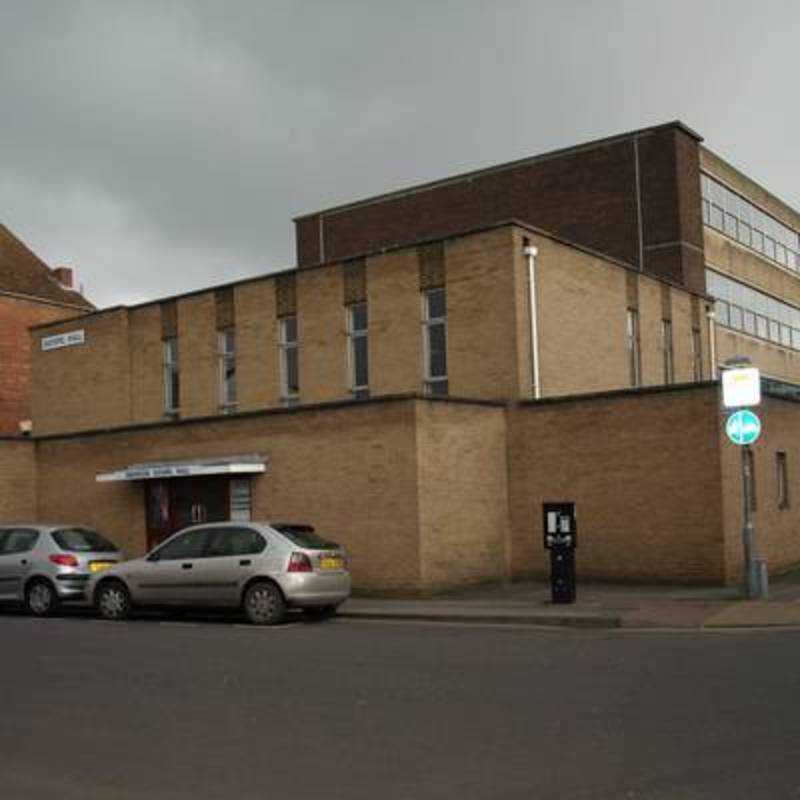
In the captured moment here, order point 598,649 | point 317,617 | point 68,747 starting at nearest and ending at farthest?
point 68,747, point 598,649, point 317,617

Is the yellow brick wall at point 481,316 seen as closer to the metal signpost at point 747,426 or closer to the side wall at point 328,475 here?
the side wall at point 328,475

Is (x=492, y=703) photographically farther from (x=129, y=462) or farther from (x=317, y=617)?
(x=129, y=462)

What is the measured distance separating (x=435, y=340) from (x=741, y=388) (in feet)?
29.7

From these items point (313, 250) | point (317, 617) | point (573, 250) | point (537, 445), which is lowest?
point (317, 617)

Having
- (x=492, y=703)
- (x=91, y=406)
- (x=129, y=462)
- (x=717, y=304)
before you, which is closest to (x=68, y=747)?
(x=492, y=703)

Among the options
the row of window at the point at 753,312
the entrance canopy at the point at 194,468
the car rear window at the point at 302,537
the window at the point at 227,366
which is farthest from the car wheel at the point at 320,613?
the row of window at the point at 753,312

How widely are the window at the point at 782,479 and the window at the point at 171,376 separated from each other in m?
15.6

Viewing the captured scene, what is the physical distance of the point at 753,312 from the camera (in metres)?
44.2

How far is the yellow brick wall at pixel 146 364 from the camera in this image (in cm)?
3158

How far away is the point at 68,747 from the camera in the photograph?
8086 millimetres

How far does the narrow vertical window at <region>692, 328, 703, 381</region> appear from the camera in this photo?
3325cm

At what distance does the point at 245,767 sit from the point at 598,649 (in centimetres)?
672

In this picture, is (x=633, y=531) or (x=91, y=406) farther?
(x=91, y=406)

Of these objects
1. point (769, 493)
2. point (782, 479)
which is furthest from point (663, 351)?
point (769, 493)
